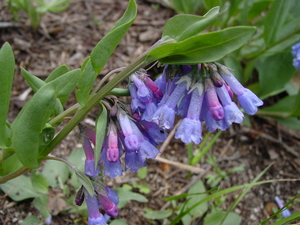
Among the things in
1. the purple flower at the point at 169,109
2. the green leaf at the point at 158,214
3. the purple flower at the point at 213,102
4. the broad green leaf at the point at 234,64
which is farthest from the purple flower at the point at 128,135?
the broad green leaf at the point at 234,64

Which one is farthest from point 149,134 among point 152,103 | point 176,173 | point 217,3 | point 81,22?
point 81,22

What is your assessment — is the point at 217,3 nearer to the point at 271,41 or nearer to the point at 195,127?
the point at 271,41

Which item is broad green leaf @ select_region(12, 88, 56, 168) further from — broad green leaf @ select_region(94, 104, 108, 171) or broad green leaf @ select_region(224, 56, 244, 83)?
broad green leaf @ select_region(224, 56, 244, 83)

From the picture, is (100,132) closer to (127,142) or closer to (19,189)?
(127,142)

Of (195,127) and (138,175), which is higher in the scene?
(195,127)

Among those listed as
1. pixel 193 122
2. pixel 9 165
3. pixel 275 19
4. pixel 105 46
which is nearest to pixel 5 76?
pixel 105 46

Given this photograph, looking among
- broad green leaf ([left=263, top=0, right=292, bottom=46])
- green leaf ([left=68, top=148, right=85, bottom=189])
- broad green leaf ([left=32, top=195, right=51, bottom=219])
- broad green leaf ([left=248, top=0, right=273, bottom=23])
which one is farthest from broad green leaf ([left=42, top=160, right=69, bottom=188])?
broad green leaf ([left=248, top=0, right=273, bottom=23])

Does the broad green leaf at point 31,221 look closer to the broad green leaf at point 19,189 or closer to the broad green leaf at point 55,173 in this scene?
the broad green leaf at point 19,189
